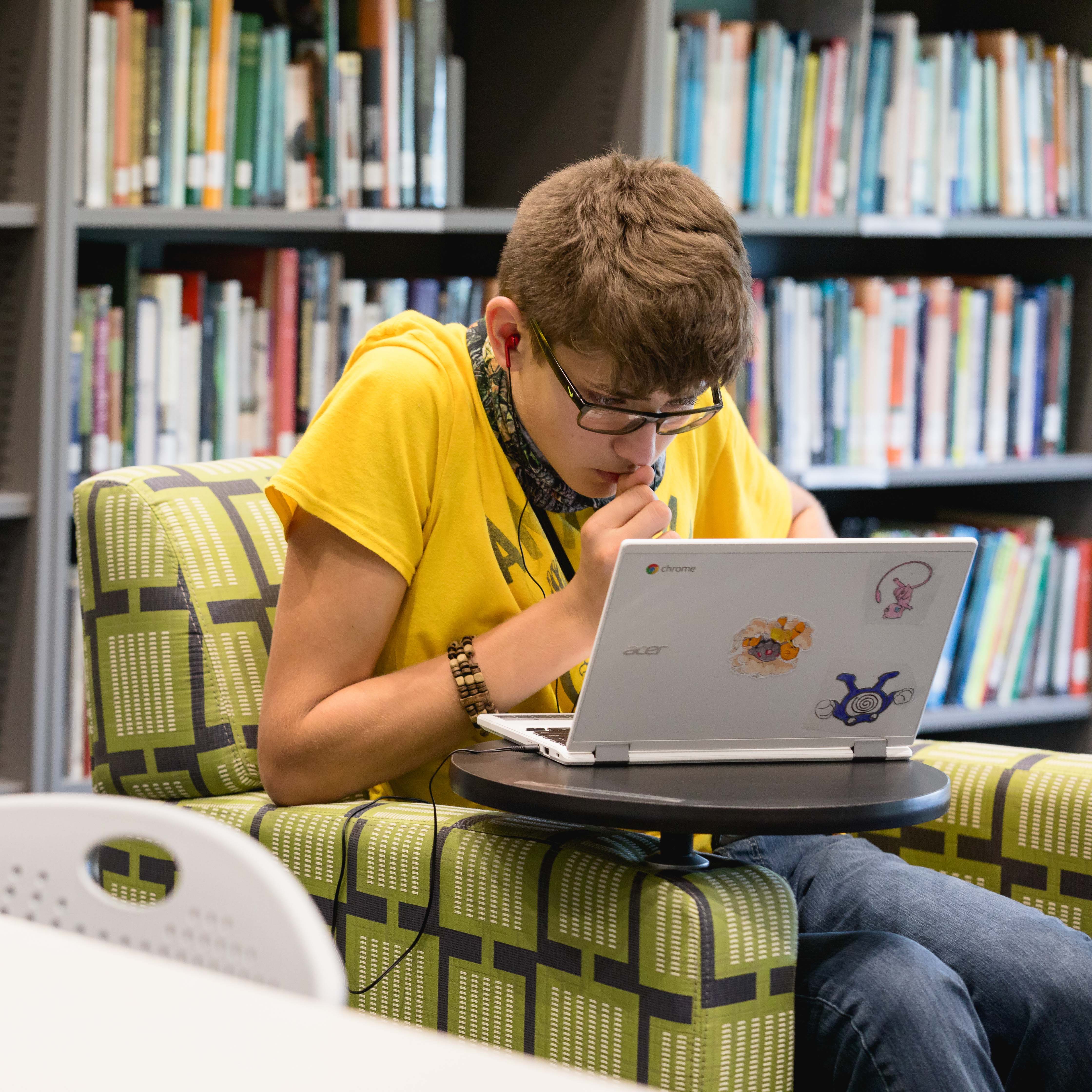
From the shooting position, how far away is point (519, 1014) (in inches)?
44.9

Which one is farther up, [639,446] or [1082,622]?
[639,446]

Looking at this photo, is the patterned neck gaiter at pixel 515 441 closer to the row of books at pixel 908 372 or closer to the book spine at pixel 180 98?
the book spine at pixel 180 98

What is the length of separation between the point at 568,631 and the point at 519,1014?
0.97 feet

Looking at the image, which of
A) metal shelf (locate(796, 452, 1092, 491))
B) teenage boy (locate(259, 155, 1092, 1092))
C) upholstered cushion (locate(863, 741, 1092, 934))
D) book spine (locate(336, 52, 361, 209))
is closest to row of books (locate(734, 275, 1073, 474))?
metal shelf (locate(796, 452, 1092, 491))

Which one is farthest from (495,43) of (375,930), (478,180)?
(375,930)

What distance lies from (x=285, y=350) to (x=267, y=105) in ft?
1.13

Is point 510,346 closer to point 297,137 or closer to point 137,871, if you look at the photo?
point 137,871

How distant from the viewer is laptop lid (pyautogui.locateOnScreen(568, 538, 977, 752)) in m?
1.07

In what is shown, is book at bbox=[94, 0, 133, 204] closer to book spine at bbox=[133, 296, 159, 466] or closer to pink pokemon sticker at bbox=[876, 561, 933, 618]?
book spine at bbox=[133, 296, 159, 466]

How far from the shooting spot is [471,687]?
4.03 ft

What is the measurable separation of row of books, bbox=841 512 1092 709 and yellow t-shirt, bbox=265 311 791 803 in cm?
149

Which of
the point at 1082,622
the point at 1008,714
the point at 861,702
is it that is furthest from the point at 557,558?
the point at 1082,622

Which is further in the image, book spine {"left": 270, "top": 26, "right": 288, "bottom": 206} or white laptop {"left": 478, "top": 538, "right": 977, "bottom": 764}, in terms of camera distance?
book spine {"left": 270, "top": 26, "right": 288, "bottom": 206}

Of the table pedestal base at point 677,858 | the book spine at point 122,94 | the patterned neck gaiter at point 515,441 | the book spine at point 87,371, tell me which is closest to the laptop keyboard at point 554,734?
the table pedestal base at point 677,858
